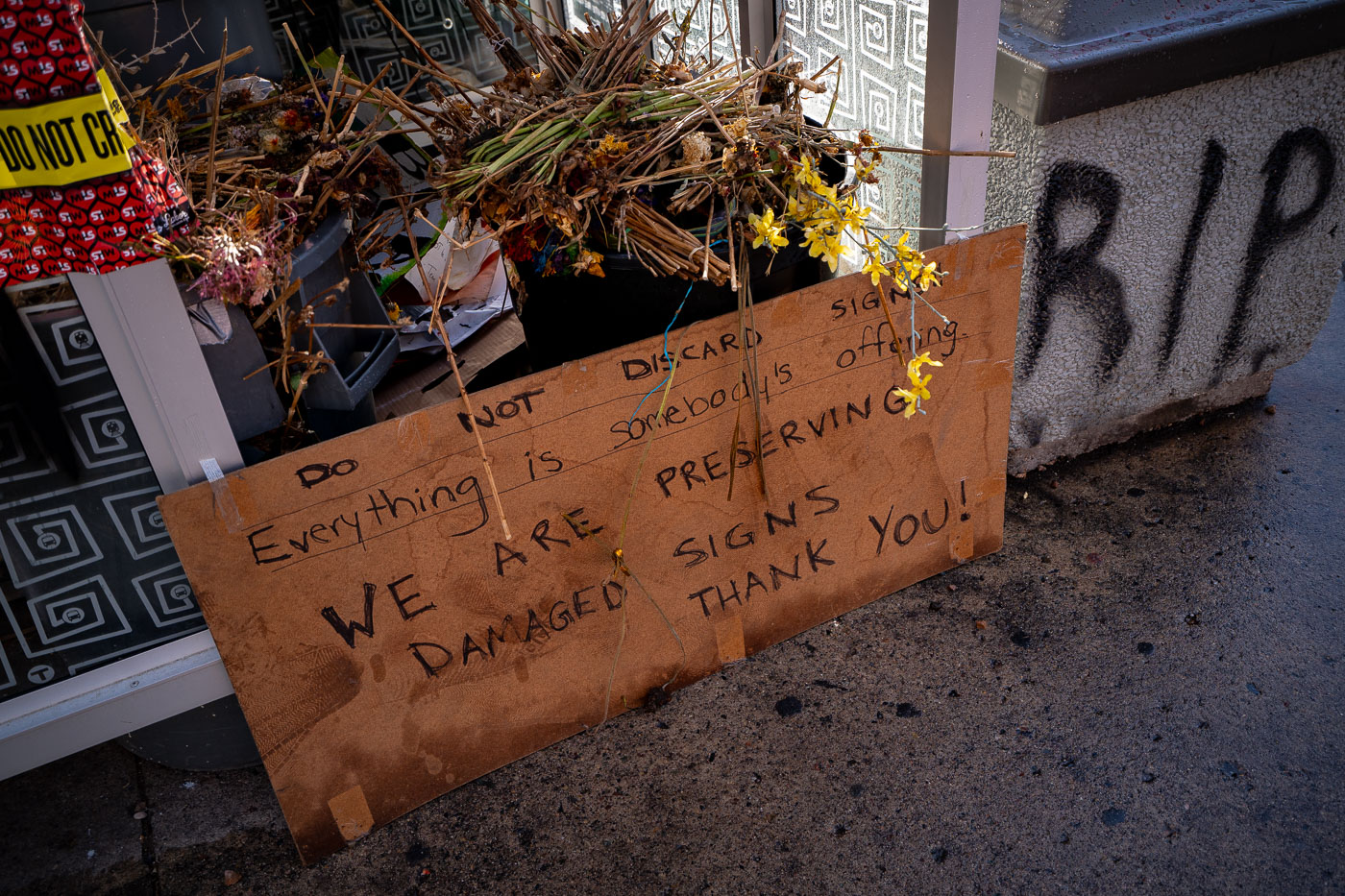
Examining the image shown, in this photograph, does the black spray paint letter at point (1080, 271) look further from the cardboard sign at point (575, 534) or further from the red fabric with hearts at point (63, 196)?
the red fabric with hearts at point (63, 196)

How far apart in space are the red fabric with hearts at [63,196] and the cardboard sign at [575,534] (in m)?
0.45

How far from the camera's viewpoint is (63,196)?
147cm

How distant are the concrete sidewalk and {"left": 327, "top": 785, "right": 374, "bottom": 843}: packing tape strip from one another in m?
0.04

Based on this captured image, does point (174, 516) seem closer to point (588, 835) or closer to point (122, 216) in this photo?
point (122, 216)

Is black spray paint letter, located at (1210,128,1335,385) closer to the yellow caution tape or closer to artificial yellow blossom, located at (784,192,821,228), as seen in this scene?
artificial yellow blossom, located at (784,192,821,228)

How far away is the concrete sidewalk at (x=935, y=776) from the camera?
76.5 inches

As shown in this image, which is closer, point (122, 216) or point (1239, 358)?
point (122, 216)

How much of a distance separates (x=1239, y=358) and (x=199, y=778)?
11.0 ft

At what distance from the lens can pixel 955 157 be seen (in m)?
2.20

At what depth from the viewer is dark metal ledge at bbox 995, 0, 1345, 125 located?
7.73ft

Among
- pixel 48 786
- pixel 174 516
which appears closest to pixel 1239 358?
pixel 174 516

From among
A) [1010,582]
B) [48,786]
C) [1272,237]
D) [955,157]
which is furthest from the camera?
[1272,237]

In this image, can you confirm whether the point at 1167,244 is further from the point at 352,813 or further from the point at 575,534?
the point at 352,813

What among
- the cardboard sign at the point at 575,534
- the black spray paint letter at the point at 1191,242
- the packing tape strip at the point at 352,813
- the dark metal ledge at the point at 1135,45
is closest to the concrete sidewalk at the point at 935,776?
the packing tape strip at the point at 352,813
